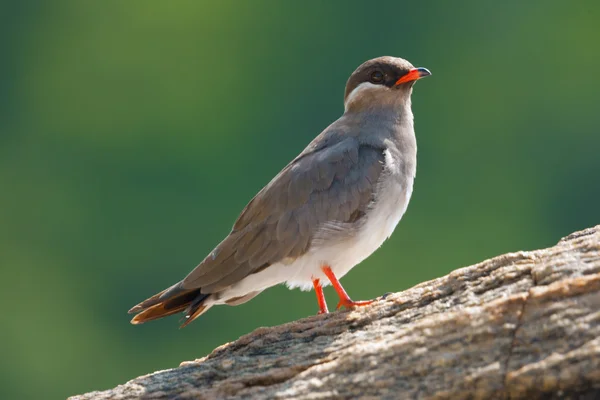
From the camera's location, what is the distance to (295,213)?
662cm

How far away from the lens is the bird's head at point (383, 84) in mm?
7398

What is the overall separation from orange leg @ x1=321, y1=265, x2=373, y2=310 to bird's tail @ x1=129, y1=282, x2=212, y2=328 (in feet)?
2.86

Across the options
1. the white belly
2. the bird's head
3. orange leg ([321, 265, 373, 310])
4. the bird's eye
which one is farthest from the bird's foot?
the bird's eye

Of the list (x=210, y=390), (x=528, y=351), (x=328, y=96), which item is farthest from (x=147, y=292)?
(x=528, y=351)

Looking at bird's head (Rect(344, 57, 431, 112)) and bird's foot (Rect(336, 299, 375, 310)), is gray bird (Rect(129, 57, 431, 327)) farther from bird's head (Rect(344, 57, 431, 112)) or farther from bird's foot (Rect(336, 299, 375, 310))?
bird's head (Rect(344, 57, 431, 112))

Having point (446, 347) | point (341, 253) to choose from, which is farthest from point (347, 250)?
point (446, 347)

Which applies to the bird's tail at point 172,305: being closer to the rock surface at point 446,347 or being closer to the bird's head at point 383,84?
the rock surface at point 446,347

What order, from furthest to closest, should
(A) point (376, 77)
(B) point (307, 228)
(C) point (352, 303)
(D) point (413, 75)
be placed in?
1. (A) point (376, 77)
2. (D) point (413, 75)
3. (B) point (307, 228)
4. (C) point (352, 303)

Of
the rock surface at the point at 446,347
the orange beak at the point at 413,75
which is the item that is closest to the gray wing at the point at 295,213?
the rock surface at the point at 446,347

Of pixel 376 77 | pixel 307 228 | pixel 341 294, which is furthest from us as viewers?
pixel 376 77

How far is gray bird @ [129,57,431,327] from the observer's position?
6.56 meters

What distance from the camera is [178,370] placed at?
5.82 meters

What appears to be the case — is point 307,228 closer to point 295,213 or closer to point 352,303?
point 295,213

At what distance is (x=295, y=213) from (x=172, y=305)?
3.61 ft
